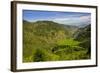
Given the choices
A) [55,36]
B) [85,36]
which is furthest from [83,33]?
[55,36]

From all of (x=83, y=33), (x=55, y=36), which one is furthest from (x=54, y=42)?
(x=83, y=33)

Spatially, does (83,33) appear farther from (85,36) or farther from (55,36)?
(55,36)

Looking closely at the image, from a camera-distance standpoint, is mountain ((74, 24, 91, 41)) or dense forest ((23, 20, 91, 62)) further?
mountain ((74, 24, 91, 41))

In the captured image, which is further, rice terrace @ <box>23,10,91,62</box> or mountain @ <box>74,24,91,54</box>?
mountain @ <box>74,24,91,54</box>

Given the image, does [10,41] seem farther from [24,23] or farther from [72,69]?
[72,69]

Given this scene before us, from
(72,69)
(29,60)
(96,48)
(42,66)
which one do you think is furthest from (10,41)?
(96,48)

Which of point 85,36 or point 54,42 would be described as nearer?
point 54,42

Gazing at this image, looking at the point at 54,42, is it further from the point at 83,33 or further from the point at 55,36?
the point at 83,33

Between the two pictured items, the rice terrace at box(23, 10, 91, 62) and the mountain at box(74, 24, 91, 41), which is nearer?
the rice terrace at box(23, 10, 91, 62)

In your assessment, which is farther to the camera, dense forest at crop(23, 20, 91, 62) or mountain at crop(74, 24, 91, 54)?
mountain at crop(74, 24, 91, 54)
